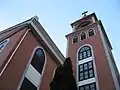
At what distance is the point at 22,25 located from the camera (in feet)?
54.1

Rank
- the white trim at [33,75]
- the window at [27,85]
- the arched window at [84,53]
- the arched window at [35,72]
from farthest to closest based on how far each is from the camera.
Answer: the arched window at [84,53] → the white trim at [33,75] → the arched window at [35,72] → the window at [27,85]

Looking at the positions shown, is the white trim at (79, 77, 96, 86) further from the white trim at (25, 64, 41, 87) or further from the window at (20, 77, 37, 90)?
the window at (20, 77, 37, 90)

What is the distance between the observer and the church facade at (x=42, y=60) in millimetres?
12117

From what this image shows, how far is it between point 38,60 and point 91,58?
19.1ft

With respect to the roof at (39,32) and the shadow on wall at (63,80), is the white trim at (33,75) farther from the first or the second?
the roof at (39,32)

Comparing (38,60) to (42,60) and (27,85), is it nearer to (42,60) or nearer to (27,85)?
(42,60)

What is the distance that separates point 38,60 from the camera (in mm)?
15555

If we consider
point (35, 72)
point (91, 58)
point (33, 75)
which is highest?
point (91, 58)

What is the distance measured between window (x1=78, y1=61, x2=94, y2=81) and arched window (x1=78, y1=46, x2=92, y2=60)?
1277mm

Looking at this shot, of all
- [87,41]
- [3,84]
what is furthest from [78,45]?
[3,84]

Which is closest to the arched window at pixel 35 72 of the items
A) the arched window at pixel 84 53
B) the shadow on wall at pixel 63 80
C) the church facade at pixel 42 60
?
the church facade at pixel 42 60

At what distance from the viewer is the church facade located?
12.1 metres

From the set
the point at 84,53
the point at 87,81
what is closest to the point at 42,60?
the point at 87,81

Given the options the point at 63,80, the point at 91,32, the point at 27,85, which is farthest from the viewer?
the point at 91,32
